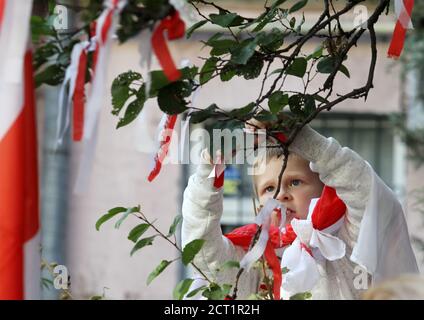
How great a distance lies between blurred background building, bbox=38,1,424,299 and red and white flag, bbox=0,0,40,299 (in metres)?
5.15

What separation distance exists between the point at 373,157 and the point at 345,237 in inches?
199

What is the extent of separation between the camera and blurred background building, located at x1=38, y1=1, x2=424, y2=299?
7359 millimetres

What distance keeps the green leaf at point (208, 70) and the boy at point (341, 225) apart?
266 mm

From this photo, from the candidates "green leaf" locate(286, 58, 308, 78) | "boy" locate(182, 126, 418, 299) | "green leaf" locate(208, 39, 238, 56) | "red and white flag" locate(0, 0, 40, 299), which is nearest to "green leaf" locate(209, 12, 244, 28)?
"green leaf" locate(208, 39, 238, 56)

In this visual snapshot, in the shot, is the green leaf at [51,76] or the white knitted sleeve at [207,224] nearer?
the green leaf at [51,76]

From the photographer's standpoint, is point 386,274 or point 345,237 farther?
point 345,237

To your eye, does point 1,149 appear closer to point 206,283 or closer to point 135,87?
point 135,87

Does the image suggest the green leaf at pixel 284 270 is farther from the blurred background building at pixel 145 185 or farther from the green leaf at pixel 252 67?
the blurred background building at pixel 145 185

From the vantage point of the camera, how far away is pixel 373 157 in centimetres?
793

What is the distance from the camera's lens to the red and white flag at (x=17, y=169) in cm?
196

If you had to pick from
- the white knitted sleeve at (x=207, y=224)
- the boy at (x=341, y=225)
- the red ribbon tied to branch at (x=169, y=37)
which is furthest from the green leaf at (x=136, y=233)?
the red ribbon tied to branch at (x=169, y=37)

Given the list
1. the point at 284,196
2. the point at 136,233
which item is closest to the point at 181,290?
the point at 136,233

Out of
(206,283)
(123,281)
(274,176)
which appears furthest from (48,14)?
(123,281)

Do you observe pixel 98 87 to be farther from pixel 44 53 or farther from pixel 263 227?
pixel 263 227
